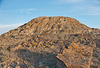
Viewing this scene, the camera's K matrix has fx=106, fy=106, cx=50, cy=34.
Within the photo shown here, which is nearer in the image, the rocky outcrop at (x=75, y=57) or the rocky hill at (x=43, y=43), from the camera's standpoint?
the rocky outcrop at (x=75, y=57)

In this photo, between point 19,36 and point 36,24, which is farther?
point 36,24

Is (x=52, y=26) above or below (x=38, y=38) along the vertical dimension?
above

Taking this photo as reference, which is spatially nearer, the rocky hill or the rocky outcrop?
the rocky outcrop

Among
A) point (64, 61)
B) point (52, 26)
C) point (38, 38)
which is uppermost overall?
point (52, 26)

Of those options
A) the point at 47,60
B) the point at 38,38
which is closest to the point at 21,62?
the point at 47,60

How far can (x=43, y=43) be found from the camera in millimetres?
14984

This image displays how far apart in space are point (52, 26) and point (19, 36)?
6508 millimetres

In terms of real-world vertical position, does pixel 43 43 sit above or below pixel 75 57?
above

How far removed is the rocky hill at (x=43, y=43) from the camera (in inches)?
427

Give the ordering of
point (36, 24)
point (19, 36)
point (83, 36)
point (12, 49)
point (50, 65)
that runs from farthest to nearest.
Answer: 1. point (36, 24)
2. point (19, 36)
3. point (83, 36)
4. point (12, 49)
5. point (50, 65)

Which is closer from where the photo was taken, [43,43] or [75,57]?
[75,57]

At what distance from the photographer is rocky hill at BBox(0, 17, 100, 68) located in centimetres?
1084

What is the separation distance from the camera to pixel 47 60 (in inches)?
442

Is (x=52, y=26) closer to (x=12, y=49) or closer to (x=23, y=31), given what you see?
(x=23, y=31)
